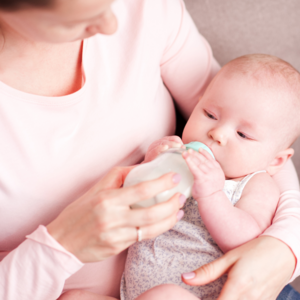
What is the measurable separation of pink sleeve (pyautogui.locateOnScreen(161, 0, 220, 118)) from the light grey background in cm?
23

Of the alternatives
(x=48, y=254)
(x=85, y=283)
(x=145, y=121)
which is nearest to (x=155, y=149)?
(x=145, y=121)

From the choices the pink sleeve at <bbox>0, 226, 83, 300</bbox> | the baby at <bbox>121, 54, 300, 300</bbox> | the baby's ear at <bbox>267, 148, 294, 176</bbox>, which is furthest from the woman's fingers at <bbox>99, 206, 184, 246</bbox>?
the baby's ear at <bbox>267, 148, 294, 176</bbox>

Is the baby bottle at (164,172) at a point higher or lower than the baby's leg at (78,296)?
higher

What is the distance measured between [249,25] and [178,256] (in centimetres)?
112

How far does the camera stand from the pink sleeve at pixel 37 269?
747 millimetres

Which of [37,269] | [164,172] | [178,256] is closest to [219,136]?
[164,172]

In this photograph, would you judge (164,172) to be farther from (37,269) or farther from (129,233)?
Result: (37,269)

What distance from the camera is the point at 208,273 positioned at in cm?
84

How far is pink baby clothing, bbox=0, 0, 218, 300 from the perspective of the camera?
794mm

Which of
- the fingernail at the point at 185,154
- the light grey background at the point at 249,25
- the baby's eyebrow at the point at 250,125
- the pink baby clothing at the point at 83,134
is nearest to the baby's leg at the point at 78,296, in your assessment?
the pink baby clothing at the point at 83,134

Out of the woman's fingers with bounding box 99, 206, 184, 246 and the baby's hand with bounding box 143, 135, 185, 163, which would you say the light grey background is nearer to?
the baby's hand with bounding box 143, 135, 185, 163

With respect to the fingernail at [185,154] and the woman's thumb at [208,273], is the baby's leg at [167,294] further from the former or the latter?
the fingernail at [185,154]

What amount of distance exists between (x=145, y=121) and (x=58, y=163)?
0.35 meters

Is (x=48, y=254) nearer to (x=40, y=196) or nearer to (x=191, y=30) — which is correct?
(x=40, y=196)
